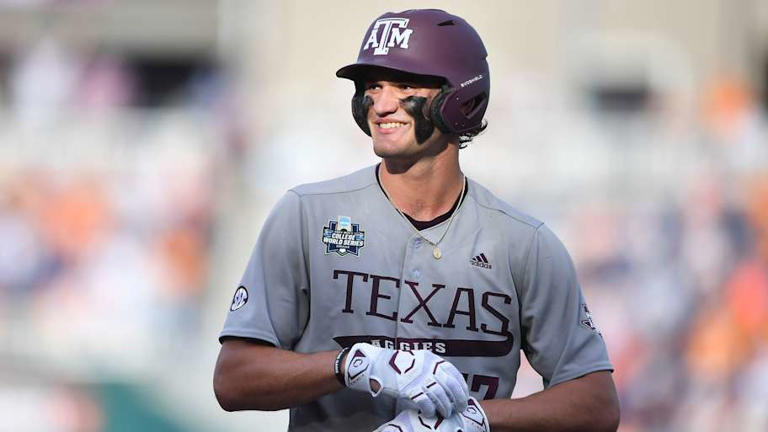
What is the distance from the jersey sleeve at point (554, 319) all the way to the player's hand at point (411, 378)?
0.51m

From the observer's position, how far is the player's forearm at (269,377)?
12.3 feet

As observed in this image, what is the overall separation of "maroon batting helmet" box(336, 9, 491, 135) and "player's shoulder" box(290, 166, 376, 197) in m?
0.15

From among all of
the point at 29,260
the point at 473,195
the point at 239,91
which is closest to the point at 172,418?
the point at 29,260

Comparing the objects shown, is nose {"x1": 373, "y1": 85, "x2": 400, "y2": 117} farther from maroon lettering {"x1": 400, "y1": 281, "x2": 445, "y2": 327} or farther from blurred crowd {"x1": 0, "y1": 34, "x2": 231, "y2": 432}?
blurred crowd {"x1": 0, "y1": 34, "x2": 231, "y2": 432}

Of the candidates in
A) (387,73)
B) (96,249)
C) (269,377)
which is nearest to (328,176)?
(96,249)

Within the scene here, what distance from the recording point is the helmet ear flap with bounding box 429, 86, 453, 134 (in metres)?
4.00

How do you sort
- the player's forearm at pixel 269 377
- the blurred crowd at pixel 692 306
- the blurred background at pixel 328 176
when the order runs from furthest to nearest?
the blurred background at pixel 328 176 < the blurred crowd at pixel 692 306 < the player's forearm at pixel 269 377

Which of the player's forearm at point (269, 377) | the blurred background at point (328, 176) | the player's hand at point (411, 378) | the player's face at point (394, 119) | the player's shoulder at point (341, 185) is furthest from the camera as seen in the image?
the blurred background at point (328, 176)

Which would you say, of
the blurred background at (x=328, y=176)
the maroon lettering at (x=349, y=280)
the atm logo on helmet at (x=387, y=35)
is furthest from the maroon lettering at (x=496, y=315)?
the blurred background at (x=328, y=176)

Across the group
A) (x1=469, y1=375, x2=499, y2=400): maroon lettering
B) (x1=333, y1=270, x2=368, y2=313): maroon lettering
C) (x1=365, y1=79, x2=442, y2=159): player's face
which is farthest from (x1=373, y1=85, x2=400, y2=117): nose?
(x1=469, y1=375, x2=499, y2=400): maroon lettering

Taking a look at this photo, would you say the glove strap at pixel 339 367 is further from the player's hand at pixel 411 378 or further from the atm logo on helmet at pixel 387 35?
the atm logo on helmet at pixel 387 35

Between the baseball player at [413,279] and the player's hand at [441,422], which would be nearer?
the player's hand at [441,422]

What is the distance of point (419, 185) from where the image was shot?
13.6 ft

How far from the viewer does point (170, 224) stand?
13.7 metres
